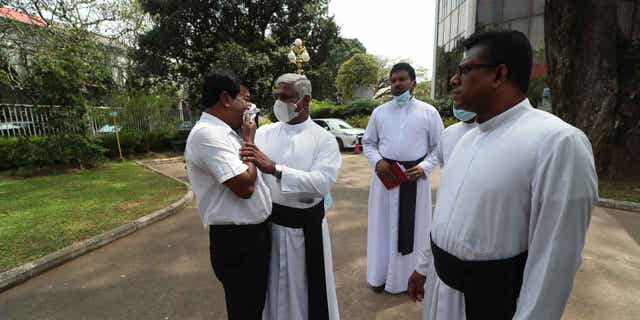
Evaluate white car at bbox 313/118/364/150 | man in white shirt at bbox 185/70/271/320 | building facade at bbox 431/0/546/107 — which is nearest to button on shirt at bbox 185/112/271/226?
man in white shirt at bbox 185/70/271/320

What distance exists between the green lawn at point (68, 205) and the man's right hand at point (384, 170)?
4.25 meters

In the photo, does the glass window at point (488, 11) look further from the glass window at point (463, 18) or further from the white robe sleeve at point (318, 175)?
the white robe sleeve at point (318, 175)

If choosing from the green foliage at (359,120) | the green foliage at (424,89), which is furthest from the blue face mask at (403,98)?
the green foliage at (424,89)

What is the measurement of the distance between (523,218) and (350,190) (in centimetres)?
662

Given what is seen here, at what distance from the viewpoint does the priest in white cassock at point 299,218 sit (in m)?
2.14

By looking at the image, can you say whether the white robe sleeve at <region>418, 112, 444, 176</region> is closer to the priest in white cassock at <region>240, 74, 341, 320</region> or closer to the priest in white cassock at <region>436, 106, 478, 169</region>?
the priest in white cassock at <region>436, 106, 478, 169</region>

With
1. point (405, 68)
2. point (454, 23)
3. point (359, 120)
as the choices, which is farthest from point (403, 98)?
point (454, 23)

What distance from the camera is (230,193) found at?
1.88 meters

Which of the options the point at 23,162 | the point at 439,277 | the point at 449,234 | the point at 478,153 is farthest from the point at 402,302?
the point at 23,162

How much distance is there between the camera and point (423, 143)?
10.5 ft

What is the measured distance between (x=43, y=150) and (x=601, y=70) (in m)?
14.6

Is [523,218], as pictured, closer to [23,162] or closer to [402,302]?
[402,302]

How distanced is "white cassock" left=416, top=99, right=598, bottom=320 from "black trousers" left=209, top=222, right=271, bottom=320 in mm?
1056

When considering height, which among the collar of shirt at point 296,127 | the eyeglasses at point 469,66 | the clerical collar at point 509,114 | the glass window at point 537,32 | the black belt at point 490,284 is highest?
the glass window at point 537,32
